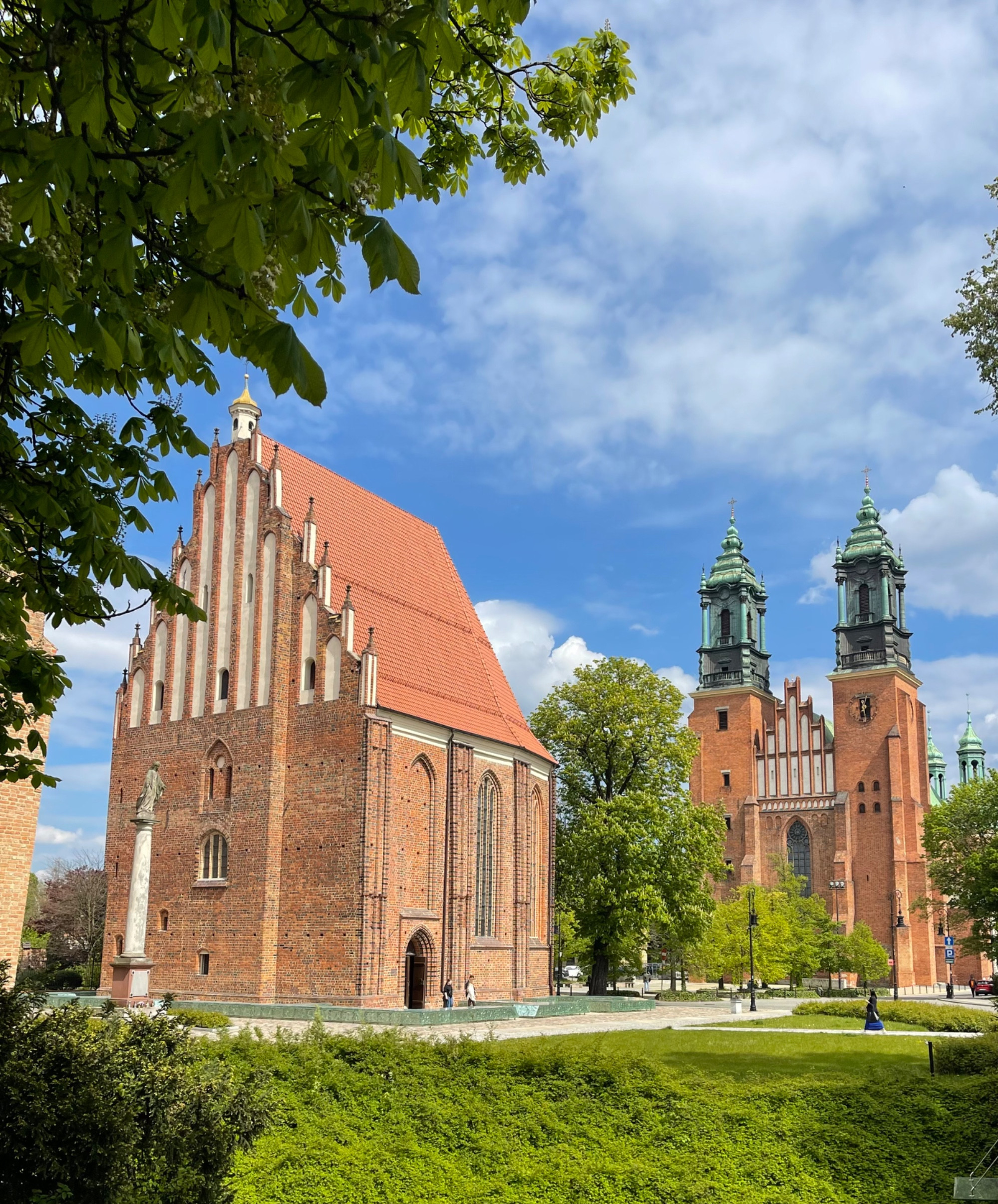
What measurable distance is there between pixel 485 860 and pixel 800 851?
40.0m

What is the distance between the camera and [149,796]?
27.4 m

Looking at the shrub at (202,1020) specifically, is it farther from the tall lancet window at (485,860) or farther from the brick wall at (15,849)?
the tall lancet window at (485,860)

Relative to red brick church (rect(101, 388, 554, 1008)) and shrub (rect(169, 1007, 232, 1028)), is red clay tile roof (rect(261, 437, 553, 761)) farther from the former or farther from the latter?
shrub (rect(169, 1007, 232, 1028))

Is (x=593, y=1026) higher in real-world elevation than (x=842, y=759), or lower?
lower

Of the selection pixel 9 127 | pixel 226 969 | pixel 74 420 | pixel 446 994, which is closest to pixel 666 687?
pixel 446 994

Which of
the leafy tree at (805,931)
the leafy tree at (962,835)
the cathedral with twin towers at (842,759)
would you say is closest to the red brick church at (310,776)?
the leafy tree at (805,931)

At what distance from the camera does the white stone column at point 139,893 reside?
26.2 m

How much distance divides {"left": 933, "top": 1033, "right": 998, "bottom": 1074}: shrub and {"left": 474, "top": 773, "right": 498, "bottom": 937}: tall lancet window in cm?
1816

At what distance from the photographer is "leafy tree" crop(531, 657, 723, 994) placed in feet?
128

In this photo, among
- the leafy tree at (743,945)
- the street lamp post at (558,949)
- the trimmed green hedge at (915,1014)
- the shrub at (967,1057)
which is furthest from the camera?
the leafy tree at (743,945)

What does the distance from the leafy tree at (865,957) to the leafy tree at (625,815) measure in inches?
691

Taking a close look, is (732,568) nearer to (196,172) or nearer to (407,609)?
(407,609)

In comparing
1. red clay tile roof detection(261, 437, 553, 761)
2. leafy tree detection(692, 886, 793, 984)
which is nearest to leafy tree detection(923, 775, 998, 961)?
leafy tree detection(692, 886, 793, 984)

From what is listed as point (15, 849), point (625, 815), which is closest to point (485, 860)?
point (625, 815)
